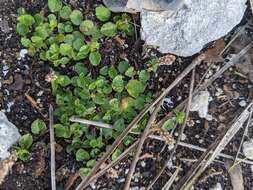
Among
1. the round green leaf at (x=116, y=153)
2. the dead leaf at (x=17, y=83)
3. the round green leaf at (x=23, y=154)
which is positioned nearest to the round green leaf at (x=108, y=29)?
the dead leaf at (x=17, y=83)

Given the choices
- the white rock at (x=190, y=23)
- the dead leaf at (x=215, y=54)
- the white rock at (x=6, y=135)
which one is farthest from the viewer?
the dead leaf at (x=215, y=54)

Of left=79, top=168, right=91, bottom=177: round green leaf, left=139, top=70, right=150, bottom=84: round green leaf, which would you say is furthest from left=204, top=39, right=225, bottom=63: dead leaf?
left=79, top=168, right=91, bottom=177: round green leaf

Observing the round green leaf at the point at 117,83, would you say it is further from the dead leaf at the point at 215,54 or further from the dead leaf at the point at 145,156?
the dead leaf at the point at 215,54

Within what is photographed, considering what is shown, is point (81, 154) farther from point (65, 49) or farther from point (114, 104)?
point (65, 49)

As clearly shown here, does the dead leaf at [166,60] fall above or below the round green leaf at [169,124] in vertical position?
above

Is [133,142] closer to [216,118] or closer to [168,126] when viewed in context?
[168,126]

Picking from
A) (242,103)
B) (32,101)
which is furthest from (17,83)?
(242,103)
